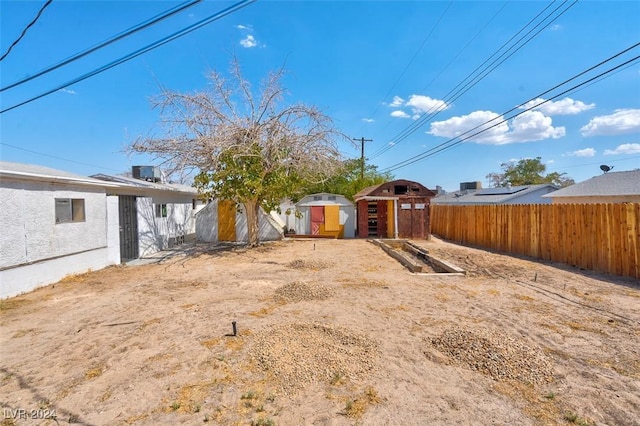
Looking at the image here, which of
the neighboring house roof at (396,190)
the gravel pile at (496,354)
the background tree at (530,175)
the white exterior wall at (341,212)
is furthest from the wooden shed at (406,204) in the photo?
the background tree at (530,175)

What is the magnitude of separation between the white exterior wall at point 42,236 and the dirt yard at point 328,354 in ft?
2.03

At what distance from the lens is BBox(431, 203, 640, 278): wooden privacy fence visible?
23.5ft

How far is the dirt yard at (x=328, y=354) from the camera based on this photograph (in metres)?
2.70

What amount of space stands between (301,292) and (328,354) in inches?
105

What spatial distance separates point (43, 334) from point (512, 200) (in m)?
27.8

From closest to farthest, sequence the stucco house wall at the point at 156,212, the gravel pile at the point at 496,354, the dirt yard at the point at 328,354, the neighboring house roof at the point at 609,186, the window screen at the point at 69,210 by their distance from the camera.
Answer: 1. the dirt yard at the point at 328,354
2. the gravel pile at the point at 496,354
3. the window screen at the point at 69,210
4. the stucco house wall at the point at 156,212
5. the neighboring house roof at the point at 609,186

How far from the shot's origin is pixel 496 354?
3514 mm

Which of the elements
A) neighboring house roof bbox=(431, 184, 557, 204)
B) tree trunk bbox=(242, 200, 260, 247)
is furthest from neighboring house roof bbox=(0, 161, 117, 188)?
neighboring house roof bbox=(431, 184, 557, 204)

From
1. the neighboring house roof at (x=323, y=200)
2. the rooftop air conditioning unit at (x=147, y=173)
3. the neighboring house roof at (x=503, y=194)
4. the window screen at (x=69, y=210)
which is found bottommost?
the window screen at (x=69, y=210)

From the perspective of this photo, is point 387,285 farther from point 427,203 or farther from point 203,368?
point 427,203

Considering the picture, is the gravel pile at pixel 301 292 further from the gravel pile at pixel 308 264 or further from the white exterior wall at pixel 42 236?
the white exterior wall at pixel 42 236

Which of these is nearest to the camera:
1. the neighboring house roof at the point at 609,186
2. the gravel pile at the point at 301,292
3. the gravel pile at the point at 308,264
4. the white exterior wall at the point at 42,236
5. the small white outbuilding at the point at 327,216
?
the gravel pile at the point at 301,292

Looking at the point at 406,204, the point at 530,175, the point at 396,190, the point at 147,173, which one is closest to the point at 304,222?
the point at 396,190

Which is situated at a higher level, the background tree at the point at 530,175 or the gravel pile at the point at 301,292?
the background tree at the point at 530,175
